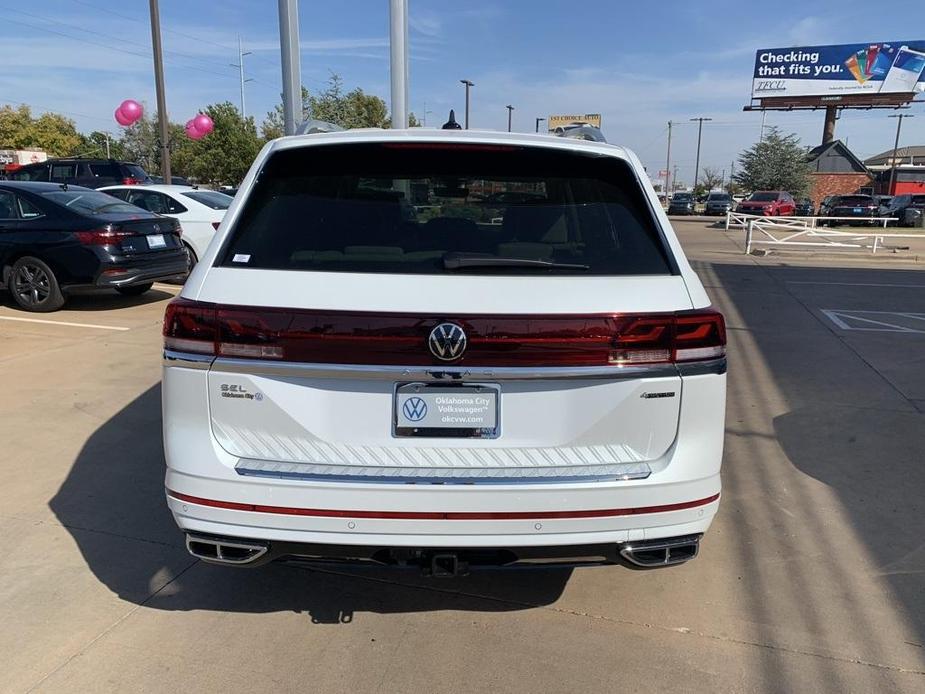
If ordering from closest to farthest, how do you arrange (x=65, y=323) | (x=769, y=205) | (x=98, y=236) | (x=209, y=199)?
(x=65, y=323) < (x=98, y=236) < (x=209, y=199) < (x=769, y=205)

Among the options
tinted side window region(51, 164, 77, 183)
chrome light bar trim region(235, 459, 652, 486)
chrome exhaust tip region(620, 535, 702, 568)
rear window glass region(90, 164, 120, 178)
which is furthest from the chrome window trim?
tinted side window region(51, 164, 77, 183)

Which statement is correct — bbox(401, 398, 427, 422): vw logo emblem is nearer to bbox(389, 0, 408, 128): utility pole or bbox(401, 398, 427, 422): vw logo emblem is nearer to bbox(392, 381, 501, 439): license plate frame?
bbox(392, 381, 501, 439): license plate frame

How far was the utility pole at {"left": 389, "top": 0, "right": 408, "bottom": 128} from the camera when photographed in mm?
8508

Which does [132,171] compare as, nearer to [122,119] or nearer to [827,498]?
[122,119]

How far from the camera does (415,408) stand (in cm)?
234

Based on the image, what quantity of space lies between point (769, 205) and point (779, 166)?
59.2ft

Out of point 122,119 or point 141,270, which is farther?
point 122,119

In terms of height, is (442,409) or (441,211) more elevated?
(441,211)

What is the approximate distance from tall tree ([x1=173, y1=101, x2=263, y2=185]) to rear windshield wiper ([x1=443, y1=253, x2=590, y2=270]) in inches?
1761

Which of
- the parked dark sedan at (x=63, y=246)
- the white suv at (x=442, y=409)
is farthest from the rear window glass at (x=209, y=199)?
the white suv at (x=442, y=409)

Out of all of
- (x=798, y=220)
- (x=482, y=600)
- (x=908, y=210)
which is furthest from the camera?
(x=908, y=210)

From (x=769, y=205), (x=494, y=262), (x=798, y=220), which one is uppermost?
(x=494, y=262)

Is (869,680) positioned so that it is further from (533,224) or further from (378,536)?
→ (533,224)

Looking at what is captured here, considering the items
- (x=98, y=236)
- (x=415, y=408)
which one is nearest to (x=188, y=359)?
(x=415, y=408)
